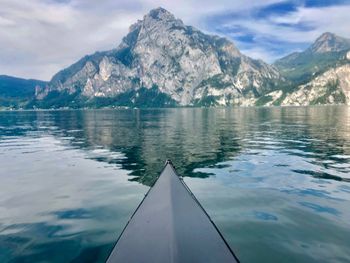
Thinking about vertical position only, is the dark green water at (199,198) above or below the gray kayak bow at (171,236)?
below

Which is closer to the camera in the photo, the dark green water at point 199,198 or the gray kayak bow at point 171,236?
the gray kayak bow at point 171,236

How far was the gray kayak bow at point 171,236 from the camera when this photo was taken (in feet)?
31.1

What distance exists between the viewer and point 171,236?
1057 centimetres

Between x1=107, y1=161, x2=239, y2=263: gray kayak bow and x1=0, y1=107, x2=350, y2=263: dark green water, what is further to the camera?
x1=0, y1=107, x2=350, y2=263: dark green water

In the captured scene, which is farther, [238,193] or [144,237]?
[238,193]

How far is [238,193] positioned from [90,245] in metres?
12.6

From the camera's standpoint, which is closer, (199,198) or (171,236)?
(171,236)

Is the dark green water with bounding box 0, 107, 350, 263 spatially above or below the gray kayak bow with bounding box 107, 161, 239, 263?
below

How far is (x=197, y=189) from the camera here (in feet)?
82.9

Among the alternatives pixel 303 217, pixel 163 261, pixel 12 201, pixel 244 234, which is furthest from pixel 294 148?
pixel 163 261

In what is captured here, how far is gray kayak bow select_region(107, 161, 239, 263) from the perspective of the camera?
9.48 meters

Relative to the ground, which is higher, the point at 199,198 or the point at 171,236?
the point at 171,236

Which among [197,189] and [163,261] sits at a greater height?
[163,261]

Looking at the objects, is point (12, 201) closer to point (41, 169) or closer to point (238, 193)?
point (41, 169)
